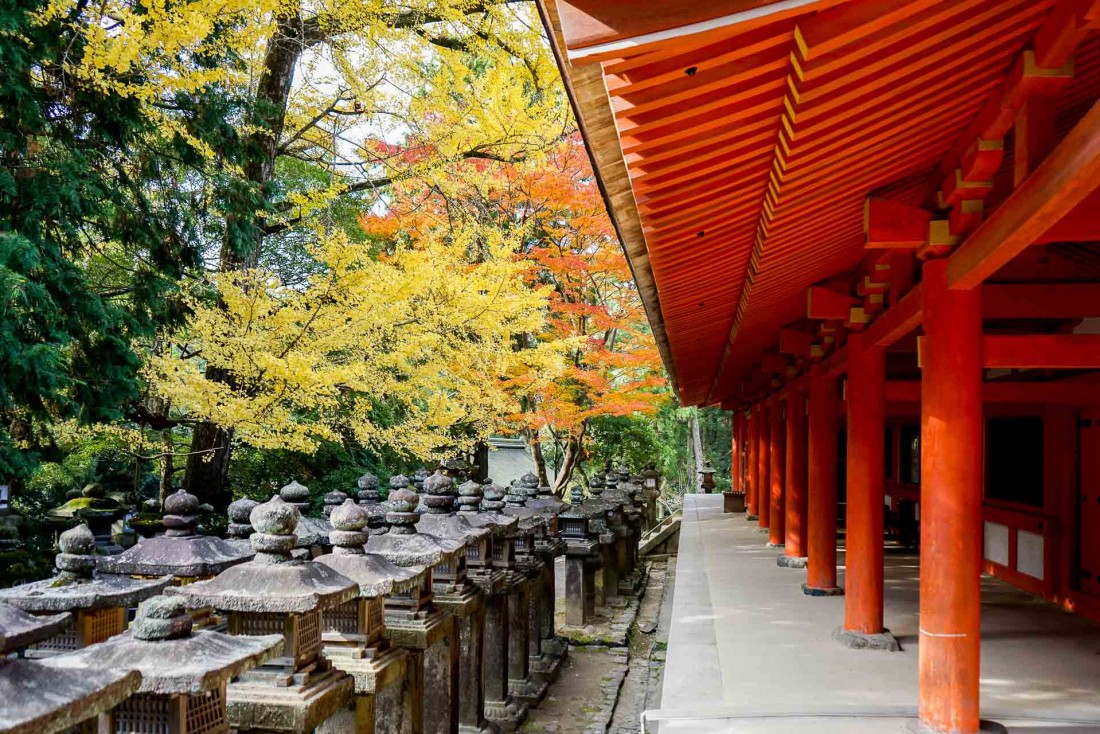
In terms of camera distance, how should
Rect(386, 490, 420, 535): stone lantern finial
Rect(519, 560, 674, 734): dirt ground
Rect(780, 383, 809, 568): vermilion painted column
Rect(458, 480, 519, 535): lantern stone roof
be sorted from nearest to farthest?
Rect(386, 490, 420, 535): stone lantern finial → Rect(458, 480, 519, 535): lantern stone roof → Rect(519, 560, 674, 734): dirt ground → Rect(780, 383, 809, 568): vermilion painted column

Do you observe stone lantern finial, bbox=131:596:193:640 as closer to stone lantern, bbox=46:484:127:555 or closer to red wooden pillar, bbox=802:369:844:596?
stone lantern, bbox=46:484:127:555

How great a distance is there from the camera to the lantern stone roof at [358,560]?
15.7 ft

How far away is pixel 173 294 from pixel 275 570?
247 inches

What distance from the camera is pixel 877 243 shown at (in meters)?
4.95

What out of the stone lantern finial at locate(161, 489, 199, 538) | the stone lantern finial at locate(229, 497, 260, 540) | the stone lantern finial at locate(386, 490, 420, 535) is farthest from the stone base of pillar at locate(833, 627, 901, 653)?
the stone lantern finial at locate(161, 489, 199, 538)

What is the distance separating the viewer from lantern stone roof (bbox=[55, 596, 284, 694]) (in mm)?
2877

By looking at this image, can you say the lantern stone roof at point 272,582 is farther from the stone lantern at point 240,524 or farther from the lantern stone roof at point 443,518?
the lantern stone roof at point 443,518

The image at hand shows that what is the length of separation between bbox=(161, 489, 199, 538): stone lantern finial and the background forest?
7.00 ft

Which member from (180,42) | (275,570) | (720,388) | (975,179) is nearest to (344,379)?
(180,42)

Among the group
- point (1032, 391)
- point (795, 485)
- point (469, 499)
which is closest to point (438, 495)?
point (469, 499)

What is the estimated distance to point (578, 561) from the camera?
40.5 feet

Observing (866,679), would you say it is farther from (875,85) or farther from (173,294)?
(173,294)

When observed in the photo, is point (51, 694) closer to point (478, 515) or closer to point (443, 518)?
point (443, 518)

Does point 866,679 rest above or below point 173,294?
below
